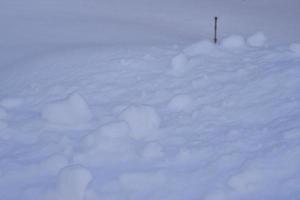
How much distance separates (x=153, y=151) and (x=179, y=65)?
1355 millimetres

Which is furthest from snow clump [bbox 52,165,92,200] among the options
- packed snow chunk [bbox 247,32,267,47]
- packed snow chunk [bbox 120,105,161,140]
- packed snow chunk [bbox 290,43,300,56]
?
packed snow chunk [bbox 247,32,267,47]

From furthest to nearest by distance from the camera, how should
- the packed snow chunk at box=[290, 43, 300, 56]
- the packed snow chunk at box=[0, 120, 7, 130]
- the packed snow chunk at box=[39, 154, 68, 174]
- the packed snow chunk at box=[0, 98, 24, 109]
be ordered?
1. the packed snow chunk at box=[290, 43, 300, 56]
2. the packed snow chunk at box=[0, 98, 24, 109]
3. the packed snow chunk at box=[0, 120, 7, 130]
4. the packed snow chunk at box=[39, 154, 68, 174]

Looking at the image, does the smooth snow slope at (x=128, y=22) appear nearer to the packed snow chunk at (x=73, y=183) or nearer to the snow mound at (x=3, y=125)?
the snow mound at (x=3, y=125)

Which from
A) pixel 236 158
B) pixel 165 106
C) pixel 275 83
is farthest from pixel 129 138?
pixel 275 83

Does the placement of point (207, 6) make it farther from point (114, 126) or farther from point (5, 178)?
point (5, 178)

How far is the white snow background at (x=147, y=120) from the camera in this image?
1.78 m

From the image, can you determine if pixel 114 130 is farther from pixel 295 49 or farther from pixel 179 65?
pixel 295 49

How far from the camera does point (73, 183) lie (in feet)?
5.74

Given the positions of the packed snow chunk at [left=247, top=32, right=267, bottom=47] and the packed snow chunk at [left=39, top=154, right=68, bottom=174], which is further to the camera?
the packed snow chunk at [left=247, top=32, right=267, bottom=47]

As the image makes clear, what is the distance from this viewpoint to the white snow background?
1.78 meters

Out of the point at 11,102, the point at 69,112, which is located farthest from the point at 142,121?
the point at 11,102

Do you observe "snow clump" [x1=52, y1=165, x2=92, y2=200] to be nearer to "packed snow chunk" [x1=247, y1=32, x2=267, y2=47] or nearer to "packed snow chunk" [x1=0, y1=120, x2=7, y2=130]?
"packed snow chunk" [x1=0, y1=120, x2=7, y2=130]

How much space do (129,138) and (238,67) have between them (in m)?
1.39

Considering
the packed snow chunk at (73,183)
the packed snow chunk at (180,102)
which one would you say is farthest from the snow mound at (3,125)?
the packed snow chunk at (180,102)
